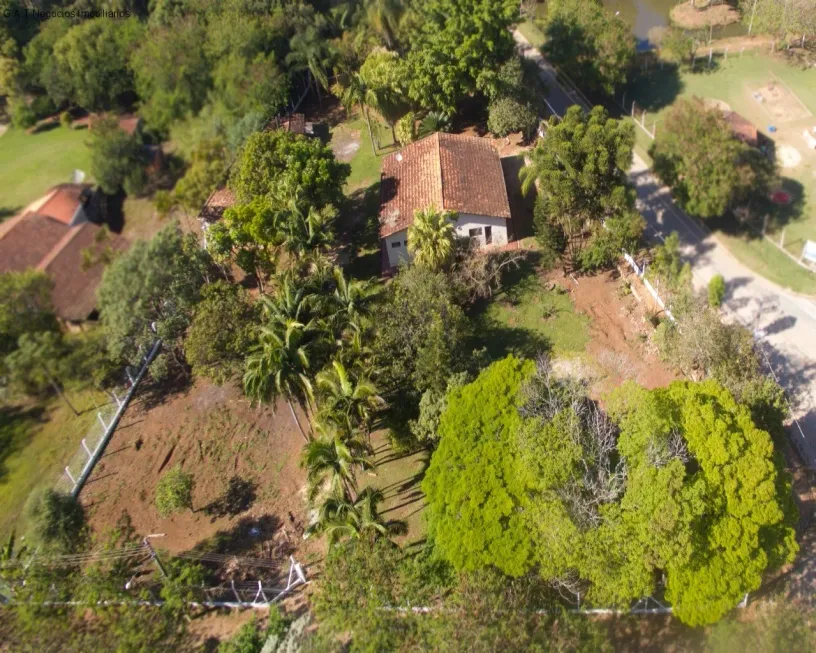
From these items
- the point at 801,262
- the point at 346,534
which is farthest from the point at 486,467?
the point at 801,262

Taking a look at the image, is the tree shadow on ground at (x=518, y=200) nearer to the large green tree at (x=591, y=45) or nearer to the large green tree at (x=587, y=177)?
the large green tree at (x=587, y=177)

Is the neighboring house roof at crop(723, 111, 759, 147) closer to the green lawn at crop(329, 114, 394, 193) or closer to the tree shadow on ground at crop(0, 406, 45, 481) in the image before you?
the green lawn at crop(329, 114, 394, 193)

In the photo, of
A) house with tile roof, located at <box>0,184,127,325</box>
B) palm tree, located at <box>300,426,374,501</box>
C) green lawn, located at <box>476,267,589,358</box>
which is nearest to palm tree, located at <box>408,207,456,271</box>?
green lawn, located at <box>476,267,589,358</box>

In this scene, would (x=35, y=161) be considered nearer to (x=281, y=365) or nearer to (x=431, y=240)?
(x=431, y=240)

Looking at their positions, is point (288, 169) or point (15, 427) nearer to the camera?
point (15, 427)

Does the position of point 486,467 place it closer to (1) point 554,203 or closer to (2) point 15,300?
(1) point 554,203

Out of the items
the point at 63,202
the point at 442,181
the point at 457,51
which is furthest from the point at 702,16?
the point at 63,202
